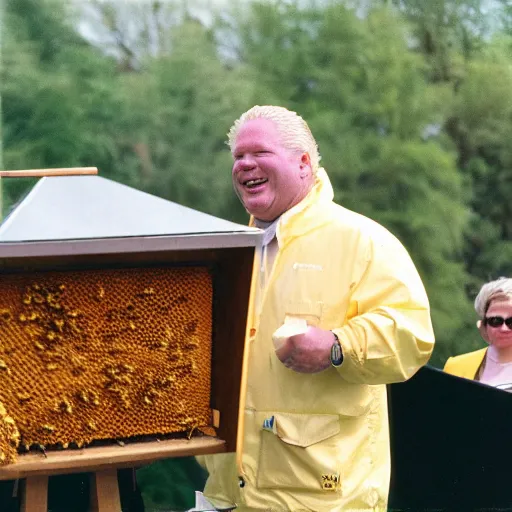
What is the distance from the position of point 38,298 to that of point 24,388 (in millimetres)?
219

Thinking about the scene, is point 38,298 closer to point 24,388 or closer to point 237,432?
point 24,388

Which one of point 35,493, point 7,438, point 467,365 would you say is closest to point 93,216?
point 7,438

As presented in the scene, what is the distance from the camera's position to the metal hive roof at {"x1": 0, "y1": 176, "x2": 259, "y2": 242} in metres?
2.21

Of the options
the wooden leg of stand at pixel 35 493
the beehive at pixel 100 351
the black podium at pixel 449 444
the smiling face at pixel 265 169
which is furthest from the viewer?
the black podium at pixel 449 444

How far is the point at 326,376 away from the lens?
3023mm

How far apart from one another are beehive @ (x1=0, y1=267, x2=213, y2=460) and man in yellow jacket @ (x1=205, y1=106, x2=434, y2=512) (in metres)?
0.45

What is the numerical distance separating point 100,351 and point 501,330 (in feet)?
9.17

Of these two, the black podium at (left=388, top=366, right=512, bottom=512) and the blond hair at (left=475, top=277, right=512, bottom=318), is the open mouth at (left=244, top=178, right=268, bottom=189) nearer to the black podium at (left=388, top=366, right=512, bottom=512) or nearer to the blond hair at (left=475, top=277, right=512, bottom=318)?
the black podium at (left=388, top=366, right=512, bottom=512)

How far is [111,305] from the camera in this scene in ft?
7.86

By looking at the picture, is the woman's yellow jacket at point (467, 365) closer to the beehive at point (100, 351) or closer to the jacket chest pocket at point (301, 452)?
the jacket chest pocket at point (301, 452)

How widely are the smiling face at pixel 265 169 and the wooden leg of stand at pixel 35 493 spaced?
1.12 m

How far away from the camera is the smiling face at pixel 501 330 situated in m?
4.71

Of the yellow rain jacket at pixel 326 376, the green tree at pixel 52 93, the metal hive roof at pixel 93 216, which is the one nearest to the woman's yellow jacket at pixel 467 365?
the yellow rain jacket at pixel 326 376

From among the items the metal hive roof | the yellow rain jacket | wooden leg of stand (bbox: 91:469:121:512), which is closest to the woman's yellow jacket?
the yellow rain jacket
